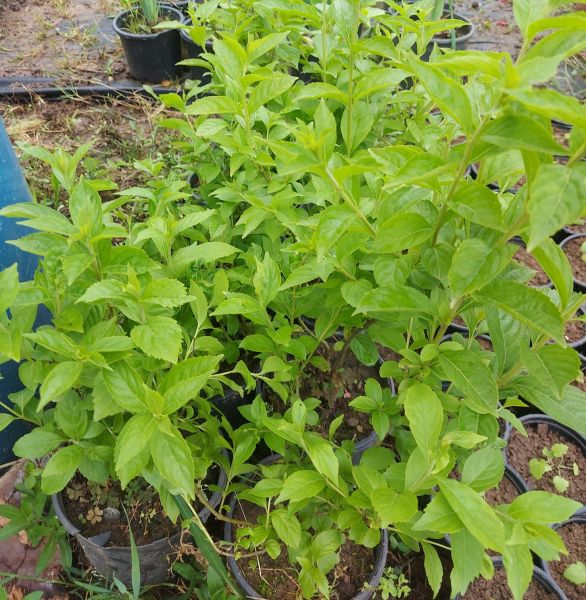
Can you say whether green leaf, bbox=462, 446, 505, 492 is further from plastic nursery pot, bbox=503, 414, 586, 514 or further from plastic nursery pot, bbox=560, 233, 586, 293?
plastic nursery pot, bbox=560, 233, 586, 293

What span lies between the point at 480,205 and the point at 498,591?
55.8 inches

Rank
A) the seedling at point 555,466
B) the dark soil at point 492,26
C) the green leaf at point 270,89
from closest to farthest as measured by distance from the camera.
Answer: the green leaf at point 270,89
the seedling at point 555,466
the dark soil at point 492,26

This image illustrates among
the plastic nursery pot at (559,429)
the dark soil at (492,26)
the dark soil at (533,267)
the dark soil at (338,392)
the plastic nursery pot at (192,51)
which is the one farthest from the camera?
the dark soil at (492,26)

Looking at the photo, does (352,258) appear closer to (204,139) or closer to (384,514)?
(384,514)

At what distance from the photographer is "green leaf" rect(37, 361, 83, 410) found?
1.07 metres

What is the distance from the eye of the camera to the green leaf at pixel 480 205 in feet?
2.97

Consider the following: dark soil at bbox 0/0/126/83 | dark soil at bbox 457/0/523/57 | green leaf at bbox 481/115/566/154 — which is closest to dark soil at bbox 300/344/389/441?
green leaf at bbox 481/115/566/154

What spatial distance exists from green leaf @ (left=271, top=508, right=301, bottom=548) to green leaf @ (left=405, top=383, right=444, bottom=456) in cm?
48

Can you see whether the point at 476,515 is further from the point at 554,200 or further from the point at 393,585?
the point at 393,585

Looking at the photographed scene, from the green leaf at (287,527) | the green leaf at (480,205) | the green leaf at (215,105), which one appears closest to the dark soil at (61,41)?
the green leaf at (215,105)

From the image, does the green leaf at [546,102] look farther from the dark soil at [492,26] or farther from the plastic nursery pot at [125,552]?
the dark soil at [492,26]

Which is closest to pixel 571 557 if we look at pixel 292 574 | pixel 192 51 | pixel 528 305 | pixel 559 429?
pixel 559 429

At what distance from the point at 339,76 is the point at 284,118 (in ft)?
0.82

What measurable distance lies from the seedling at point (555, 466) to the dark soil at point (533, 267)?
985 mm
